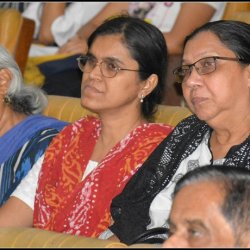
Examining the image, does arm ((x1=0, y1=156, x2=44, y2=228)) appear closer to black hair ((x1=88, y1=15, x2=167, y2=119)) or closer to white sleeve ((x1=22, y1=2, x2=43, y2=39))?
black hair ((x1=88, y1=15, x2=167, y2=119))

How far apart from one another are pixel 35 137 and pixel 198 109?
2.95ft

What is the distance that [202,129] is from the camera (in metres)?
2.46

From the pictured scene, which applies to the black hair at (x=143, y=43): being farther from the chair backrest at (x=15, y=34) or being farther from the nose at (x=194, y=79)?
the chair backrest at (x=15, y=34)

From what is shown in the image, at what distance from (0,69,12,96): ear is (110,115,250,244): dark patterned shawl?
924 millimetres

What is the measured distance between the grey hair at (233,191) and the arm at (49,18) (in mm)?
2897

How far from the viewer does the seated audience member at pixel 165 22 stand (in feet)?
12.9

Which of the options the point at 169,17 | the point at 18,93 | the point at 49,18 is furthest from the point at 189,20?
the point at 18,93

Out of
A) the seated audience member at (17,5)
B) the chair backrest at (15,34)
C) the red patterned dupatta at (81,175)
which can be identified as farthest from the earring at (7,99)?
the seated audience member at (17,5)

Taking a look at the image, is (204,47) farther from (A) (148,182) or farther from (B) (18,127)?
(B) (18,127)

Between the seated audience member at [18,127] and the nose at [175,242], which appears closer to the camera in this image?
the nose at [175,242]

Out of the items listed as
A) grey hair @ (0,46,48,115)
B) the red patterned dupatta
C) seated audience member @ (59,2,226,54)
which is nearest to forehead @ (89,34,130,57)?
the red patterned dupatta

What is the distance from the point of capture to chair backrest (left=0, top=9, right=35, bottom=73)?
13.0ft

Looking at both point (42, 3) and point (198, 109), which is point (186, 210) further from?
point (42, 3)

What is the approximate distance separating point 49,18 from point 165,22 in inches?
31.2
